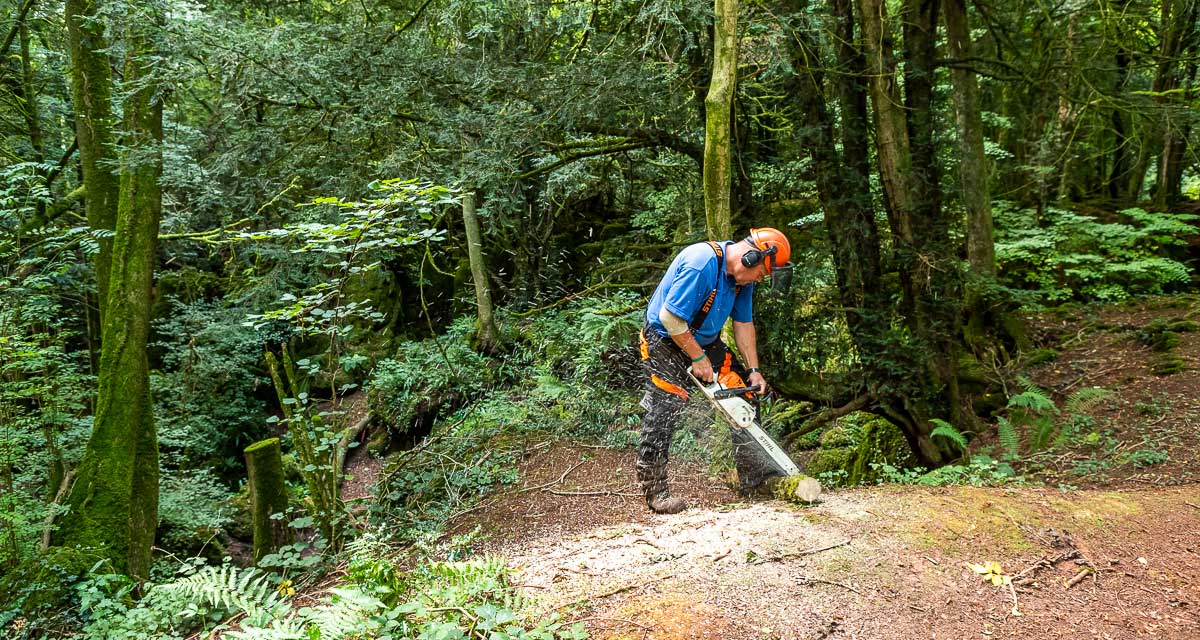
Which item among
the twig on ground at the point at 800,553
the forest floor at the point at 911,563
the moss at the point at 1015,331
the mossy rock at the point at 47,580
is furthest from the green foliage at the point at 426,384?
the moss at the point at 1015,331

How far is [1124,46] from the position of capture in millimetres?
6355

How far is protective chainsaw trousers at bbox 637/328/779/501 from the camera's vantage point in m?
4.68

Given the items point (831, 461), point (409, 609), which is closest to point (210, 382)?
point (831, 461)

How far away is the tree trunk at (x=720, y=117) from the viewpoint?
15.6 feet

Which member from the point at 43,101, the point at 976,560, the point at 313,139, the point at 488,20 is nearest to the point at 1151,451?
the point at 976,560

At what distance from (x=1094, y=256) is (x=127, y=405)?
42.7ft

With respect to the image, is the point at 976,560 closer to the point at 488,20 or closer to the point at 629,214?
the point at 488,20

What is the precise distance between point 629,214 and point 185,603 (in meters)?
9.73

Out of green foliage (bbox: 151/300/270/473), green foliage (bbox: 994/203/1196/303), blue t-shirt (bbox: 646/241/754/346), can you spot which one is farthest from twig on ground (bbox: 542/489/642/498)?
green foliage (bbox: 151/300/270/473)

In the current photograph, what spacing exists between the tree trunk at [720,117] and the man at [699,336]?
21.1 inches

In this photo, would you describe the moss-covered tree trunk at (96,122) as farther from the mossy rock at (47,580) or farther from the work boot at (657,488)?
the work boot at (657,488)

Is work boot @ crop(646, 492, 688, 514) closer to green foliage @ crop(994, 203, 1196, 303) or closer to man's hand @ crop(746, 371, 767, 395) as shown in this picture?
man's hand @ crop(746, 371, 767, 395)

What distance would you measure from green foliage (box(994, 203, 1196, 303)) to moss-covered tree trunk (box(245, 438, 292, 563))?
402 inches

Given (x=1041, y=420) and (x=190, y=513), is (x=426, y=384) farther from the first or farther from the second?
(x=1041, y=420)
